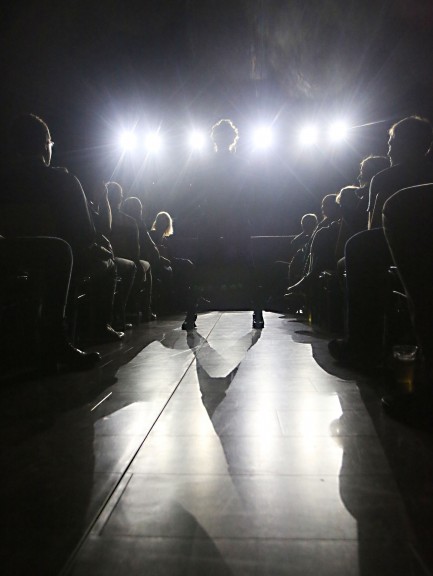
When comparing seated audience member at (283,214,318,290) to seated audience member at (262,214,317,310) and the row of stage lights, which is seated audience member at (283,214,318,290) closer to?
seated audience member at (262,214,317,310)

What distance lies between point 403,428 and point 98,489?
943 millimetres

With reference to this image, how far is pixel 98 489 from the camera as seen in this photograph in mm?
1097

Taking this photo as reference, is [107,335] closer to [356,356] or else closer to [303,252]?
[356,356]

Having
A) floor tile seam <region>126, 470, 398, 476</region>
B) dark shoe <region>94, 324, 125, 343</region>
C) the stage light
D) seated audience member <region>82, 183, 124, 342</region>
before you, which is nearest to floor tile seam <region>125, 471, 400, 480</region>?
floor tile seam <region>126, 470, 398, 476</region>

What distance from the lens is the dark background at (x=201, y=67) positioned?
521 centimetres

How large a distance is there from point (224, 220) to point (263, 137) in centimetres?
845

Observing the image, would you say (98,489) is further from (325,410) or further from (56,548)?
(325,410)

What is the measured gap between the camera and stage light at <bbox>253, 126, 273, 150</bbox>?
39.6 feet

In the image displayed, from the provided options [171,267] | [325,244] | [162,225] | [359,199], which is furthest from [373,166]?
[171,267]

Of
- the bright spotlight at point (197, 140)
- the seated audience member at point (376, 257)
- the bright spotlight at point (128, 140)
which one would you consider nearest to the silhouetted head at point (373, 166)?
the seated audience member at point (376, 257)

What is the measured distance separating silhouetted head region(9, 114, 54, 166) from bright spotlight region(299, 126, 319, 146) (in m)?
9.69

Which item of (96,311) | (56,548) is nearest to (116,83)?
(96,311)

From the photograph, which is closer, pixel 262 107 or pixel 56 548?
pixel 56 548

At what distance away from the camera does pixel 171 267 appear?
7.11 metres
